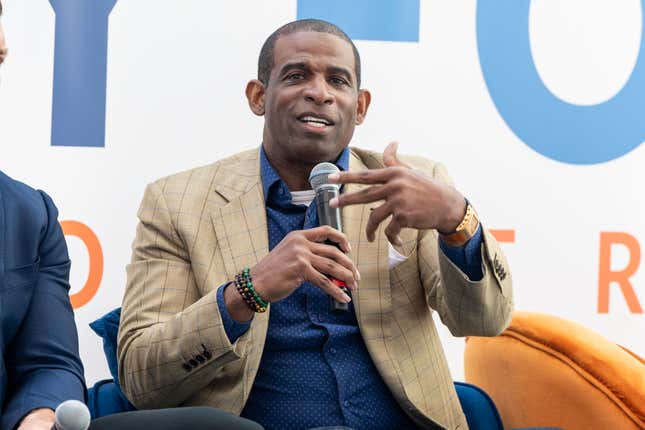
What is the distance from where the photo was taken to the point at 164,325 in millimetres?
2254

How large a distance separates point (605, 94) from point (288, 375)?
1.77 meters

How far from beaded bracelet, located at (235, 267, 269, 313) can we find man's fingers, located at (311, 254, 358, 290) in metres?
0.18

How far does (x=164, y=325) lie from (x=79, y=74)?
1.19 metres

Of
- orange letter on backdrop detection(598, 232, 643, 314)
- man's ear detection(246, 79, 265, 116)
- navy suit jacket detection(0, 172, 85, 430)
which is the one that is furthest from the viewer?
orange letter on backdrop detection(598, 232, 643, 314)

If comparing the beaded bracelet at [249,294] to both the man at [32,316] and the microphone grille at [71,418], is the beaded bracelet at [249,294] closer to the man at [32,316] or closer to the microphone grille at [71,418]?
the man at [32,316]

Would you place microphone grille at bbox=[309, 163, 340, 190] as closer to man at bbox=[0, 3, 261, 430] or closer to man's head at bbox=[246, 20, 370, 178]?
man's head at bbox=[246, 20, 370, 178]

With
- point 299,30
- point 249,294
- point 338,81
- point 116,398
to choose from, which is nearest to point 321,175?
point 249,294

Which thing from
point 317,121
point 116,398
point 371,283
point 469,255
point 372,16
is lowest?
point 116,398

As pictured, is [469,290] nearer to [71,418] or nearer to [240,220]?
[240,220]

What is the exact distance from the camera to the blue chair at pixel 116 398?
2.46 metres

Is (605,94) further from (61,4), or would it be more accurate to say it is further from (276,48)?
(61,4)

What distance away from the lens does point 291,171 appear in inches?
99.4

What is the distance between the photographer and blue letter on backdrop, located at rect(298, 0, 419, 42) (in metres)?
3.18

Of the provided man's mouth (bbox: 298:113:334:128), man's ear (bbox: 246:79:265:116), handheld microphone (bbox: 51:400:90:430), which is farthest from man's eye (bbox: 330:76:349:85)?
handheld microphone (bbox: 51:400:90:430)
